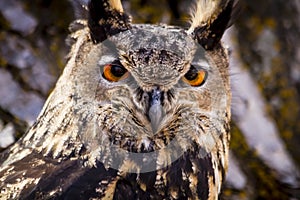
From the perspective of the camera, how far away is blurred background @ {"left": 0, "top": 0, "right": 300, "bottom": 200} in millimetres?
3846

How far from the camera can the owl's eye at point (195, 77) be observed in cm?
259

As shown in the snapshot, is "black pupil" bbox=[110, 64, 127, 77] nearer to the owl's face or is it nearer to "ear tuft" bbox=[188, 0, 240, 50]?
the owl's face

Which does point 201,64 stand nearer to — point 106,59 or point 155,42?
point 155,42

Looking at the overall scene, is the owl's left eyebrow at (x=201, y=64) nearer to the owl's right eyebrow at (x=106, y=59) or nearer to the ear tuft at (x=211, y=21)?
the ear tuft at (x=211, y=21)

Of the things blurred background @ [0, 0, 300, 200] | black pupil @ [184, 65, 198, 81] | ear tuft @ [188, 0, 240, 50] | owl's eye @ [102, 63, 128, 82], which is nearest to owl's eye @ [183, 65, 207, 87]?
black pupil @ [184, 65, 198, 81]

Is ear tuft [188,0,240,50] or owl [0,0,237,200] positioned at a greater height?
ear tuft [188,0,240,50]

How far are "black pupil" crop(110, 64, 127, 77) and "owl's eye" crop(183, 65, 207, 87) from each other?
8.4 inches

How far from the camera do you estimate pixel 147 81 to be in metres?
2.47

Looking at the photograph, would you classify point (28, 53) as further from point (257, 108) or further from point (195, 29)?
point (195, 29)

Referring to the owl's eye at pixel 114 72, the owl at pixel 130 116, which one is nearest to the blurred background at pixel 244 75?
the owl at pixel 130 116

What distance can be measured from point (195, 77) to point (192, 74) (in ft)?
0.06

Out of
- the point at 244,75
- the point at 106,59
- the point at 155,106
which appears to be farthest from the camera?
the point at 244,75

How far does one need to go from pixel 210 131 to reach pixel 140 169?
12.1 inches

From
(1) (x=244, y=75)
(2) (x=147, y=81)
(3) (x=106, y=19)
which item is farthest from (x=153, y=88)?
(1) (x=244, y=75)
